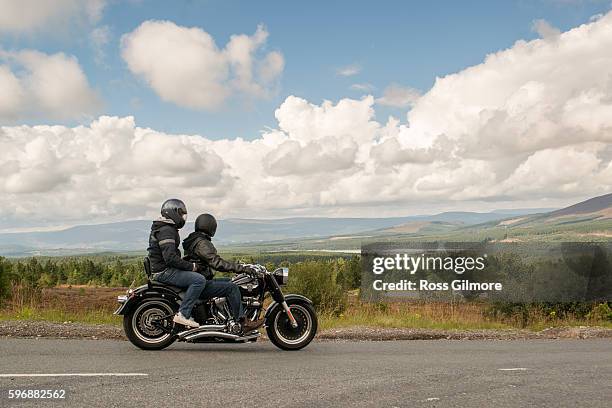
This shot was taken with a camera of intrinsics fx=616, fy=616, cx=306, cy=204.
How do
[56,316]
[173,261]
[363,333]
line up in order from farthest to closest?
[56,316] → [363,333] → [173,261]

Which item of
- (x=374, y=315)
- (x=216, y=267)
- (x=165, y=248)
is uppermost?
(x=165, y=248)

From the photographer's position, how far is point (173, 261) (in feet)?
31.1

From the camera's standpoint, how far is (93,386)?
6.81 meters

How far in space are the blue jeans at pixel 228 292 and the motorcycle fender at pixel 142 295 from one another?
55 centimetres

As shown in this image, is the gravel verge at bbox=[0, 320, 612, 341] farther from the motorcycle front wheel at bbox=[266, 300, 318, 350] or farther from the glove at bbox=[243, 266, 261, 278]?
the glove at bbox=[243, 266, 261, 278]

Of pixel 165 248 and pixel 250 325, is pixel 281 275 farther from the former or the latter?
pixel 165 248

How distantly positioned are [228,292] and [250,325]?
630 millimetres

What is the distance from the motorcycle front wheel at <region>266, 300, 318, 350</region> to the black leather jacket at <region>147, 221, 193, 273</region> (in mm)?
1599

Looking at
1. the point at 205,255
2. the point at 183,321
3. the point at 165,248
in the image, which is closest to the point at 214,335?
the point at 183,321

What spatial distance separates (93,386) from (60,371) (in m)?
1.04

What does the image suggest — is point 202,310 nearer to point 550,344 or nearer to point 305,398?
point 305,398

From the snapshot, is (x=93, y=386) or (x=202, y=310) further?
(x=202, y=310)

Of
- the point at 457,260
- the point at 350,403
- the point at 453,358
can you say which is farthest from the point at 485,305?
the point at 350,403

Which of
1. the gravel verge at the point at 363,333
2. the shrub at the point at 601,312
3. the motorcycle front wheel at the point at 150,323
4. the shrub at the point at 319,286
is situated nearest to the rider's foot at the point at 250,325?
the motorcycle front wheel at the point at 150,323
